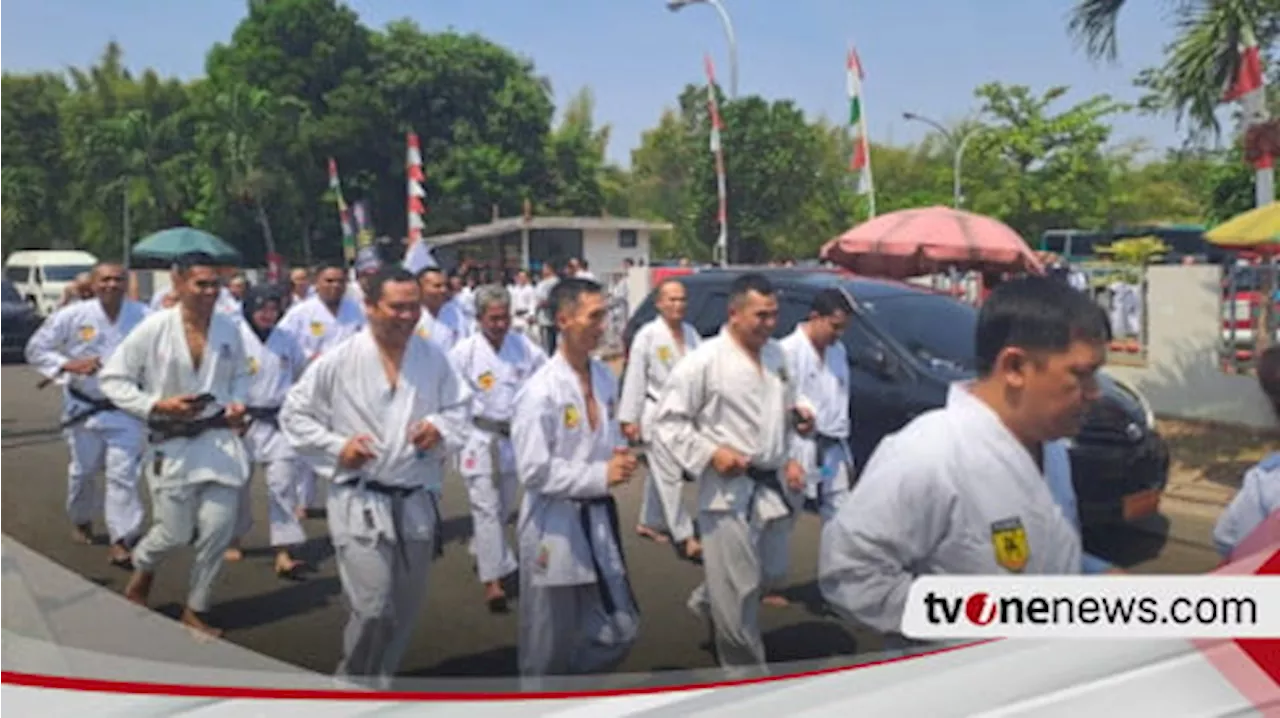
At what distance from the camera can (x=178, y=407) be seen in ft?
5.40

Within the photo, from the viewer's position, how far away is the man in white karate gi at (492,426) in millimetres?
1740

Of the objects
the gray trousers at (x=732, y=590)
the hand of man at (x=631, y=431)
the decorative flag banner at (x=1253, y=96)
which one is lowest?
the gray trousers at (x=732, y=590)

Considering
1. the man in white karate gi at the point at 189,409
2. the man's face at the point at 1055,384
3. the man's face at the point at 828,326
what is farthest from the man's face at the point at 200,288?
the man's face at the point at 1055,384

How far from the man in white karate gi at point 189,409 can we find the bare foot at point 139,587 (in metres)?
0.06

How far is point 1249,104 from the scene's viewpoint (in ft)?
5.92

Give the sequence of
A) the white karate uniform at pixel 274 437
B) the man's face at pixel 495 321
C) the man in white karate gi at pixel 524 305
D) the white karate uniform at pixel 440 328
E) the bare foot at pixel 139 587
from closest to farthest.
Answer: the bare foot at pixel 139 587 → the white karate uniform at pixel 274 437 → the white karate uniform at pixel 440 328 → the man in white karate gi at pixel 524 305 → the man's face at pixel 495 321

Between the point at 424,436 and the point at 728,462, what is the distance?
462 millimetres

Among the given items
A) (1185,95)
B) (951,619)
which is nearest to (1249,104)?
(1185,95)

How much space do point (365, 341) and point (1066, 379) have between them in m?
1.01

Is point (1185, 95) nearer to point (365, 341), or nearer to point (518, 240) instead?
point (518, 240)

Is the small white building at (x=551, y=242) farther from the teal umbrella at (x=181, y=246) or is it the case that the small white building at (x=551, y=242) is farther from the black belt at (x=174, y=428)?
the black belt at (x=174, y=428)

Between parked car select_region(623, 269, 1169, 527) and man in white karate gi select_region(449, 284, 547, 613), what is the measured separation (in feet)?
1.64

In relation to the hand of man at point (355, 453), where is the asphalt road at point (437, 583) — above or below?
below

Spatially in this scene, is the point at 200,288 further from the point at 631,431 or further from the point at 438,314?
the point at 631,431
